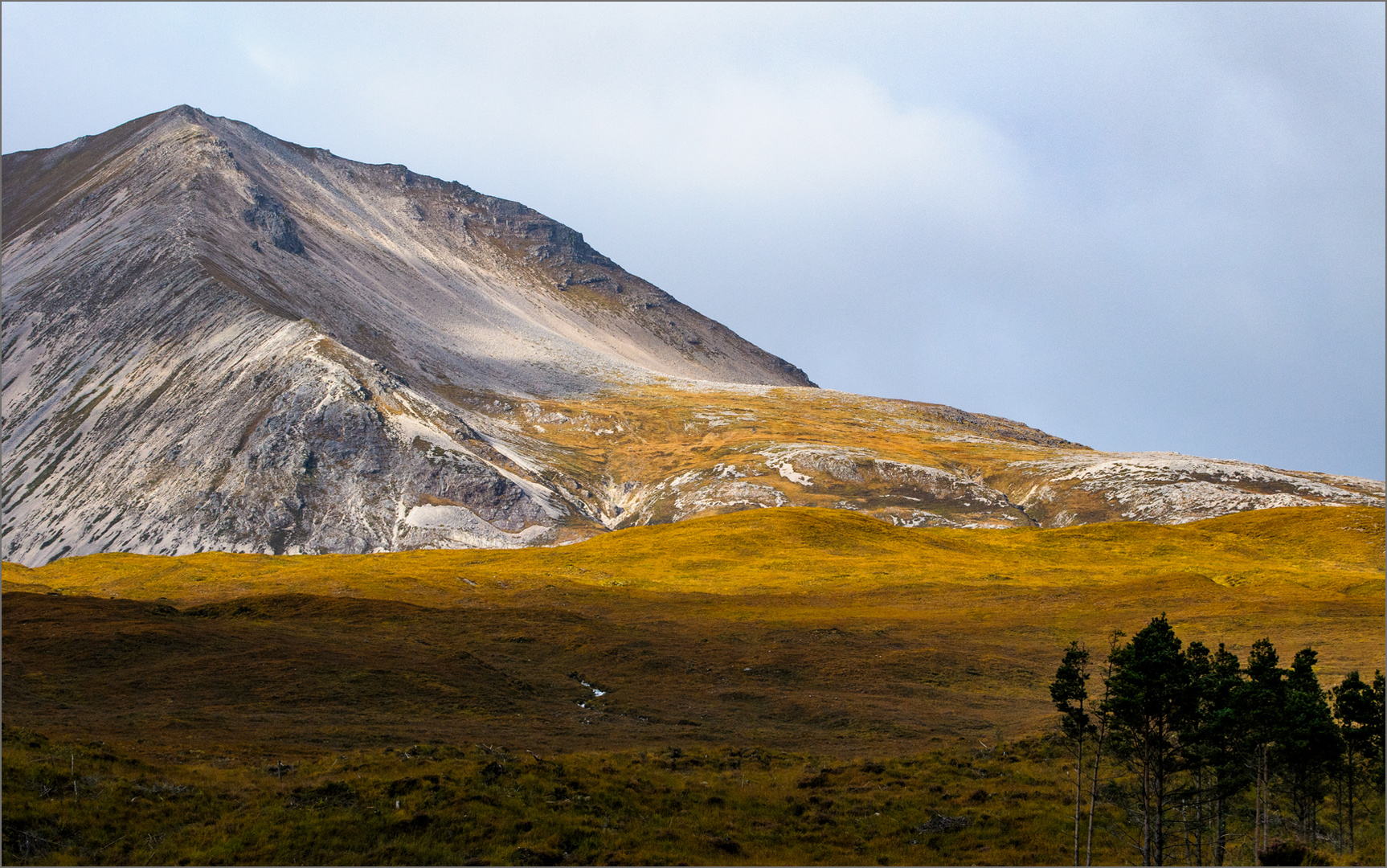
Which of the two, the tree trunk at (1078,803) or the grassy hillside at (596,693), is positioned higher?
the tree trunk at (1078,803)

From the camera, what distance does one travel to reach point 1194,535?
134 meters

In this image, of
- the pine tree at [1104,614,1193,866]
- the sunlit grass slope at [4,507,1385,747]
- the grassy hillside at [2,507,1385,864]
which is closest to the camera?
the pine tree at [1104,614,1193,866]

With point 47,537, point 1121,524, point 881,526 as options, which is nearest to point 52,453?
point 47,537

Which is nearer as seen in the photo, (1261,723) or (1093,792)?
(1093,792)

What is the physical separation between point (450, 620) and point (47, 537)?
118 meters

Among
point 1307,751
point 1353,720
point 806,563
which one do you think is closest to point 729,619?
point 806,563

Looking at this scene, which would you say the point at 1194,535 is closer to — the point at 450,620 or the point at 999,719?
the point at 999,719

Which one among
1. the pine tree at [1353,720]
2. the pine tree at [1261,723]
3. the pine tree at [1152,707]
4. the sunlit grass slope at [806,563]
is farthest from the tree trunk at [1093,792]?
the sunlit grass slope at [806,563]

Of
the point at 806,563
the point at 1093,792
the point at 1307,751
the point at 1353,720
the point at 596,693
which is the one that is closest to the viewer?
the point at 1093,792

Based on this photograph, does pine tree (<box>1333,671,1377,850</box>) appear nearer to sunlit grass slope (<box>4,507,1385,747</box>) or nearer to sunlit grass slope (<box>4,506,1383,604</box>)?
sunlit grass slope (<box>4,507,1385,747</box>)

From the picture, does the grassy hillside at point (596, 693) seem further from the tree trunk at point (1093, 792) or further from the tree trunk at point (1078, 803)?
the tree trunk at point (1093, 792)

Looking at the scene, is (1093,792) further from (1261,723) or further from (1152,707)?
(1261,723)

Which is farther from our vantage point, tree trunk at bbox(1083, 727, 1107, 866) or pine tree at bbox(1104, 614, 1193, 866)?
pine tree at bbox(1104, 614, 1193, 866)

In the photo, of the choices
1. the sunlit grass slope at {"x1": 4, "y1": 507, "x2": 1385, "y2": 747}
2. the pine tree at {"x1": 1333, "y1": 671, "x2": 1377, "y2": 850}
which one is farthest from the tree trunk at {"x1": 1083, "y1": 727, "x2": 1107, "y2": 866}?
the sunlit grass slope at {"x1": 4, "y1": 507, "x2": 1385, "y2": 747}
